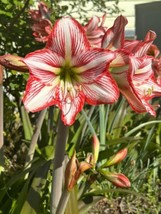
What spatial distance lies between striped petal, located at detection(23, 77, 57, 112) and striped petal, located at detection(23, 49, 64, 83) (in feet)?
0.07

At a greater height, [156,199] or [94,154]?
[94,154]

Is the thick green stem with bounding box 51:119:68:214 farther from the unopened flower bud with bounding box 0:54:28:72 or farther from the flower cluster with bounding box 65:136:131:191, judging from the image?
the unopened flower bud with bounding box 0:54:28:72

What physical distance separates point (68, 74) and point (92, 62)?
0.09 m

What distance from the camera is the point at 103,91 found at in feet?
5.01

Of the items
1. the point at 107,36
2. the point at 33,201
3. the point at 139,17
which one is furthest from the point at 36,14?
the point at 139,17

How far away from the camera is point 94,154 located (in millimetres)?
1655

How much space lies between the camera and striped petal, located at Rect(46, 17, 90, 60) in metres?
1.49

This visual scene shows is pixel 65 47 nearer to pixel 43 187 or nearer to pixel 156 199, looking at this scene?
pixel 43 187

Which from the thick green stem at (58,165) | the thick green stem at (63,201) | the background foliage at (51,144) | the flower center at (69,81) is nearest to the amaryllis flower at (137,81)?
the flower center at (69,81)

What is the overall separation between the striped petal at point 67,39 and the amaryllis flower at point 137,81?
0.46 ft

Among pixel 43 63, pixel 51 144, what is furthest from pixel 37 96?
pixel 51 144

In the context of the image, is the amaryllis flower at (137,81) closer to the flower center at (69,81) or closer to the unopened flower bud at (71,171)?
the flower center at (69,81)

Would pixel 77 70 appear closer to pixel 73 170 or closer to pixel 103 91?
pixel 103 91

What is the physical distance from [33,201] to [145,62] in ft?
2.86
